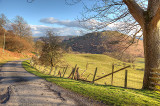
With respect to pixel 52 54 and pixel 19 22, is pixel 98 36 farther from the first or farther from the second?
pixel 19 22

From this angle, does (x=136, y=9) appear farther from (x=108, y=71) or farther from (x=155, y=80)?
(x=108, y=71)

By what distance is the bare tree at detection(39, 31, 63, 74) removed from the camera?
2602cm

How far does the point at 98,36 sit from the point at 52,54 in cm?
1867

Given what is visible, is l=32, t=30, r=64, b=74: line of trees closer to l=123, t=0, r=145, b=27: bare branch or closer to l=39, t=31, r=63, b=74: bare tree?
l=39, t=31, r=63, b=74: bare tree

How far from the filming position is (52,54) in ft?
85.1

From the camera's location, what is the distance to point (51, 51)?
2594 centimetres

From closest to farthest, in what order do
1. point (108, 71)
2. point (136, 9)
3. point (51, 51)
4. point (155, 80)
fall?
point (155, 80), point (136, 9), point (51, 51), point (108, 71)

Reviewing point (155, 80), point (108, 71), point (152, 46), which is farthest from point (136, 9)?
point (108, 71)

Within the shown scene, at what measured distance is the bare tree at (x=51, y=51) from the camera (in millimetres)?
26016

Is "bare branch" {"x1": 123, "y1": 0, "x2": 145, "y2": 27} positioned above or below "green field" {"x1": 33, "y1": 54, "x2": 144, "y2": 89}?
above

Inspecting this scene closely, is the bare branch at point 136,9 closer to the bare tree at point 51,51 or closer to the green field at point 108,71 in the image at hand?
the green field at point 108,71

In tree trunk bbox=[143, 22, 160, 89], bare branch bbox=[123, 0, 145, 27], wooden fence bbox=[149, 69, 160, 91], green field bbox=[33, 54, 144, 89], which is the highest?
bare branch bbox=[123, 0, 145, 27]

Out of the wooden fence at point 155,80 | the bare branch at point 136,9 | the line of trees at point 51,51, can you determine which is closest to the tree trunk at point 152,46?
the wooden fence at point 155,80

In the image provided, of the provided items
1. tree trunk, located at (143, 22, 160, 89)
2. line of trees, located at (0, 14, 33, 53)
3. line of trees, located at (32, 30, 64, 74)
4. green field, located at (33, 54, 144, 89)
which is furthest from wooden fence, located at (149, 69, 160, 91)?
line of trees, located at (0, 14, 33, 53)
